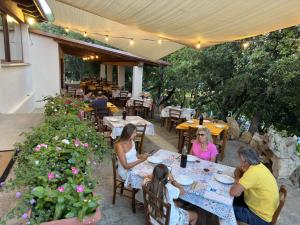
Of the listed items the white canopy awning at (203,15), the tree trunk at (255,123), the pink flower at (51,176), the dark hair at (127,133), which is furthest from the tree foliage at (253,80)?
the pink flower at (51,176)

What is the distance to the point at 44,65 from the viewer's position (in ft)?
28.0

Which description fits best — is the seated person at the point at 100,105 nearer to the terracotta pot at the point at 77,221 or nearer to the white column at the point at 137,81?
the white column at the point at 137,81

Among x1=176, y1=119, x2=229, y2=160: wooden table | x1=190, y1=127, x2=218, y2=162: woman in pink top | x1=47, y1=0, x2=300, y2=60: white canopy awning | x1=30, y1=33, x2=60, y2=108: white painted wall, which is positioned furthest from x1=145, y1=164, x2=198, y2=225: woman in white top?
x1=30, y1=33, x2=60, y2=108: white painted wall

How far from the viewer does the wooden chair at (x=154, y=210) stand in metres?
2.14

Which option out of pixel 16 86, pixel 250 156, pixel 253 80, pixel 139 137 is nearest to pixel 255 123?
pixel 253 80

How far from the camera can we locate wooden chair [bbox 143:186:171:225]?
214 centimetres

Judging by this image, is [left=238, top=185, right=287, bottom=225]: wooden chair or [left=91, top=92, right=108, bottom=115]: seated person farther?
[left=91, top=92, right=108, bottom=115]: seated person

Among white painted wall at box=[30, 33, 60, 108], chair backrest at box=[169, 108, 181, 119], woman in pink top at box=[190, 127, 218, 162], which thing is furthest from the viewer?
white painted wall at box=[30, 33, 60, 108]

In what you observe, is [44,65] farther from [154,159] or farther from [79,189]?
[79,189]

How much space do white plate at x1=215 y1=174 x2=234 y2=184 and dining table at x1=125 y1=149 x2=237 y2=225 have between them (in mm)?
20

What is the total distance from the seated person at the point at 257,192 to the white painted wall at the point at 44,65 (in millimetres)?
7685

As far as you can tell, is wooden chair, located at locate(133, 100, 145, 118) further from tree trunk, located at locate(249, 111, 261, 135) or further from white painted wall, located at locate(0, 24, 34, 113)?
tree trunk, located at locate(249, 111, 261, 135)

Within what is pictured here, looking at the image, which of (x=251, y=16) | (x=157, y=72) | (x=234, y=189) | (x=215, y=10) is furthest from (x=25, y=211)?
(x=157, y=72)

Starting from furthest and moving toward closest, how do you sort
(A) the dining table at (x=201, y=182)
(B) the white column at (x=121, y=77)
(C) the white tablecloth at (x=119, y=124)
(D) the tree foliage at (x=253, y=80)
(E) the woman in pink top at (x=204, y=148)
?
(B) the white column at (x=121, y=77)
(D) the tree foliage at (x=253, y=80)
(C) the white tablecloth at (x=119, y=124)
(E) the woman in pink top at (x=204, y=148)
(A) the dining table at (x=201, y=182)
